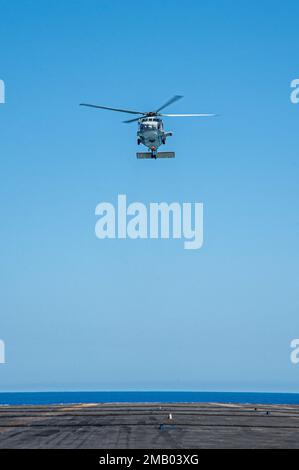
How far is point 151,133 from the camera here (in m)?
74.8

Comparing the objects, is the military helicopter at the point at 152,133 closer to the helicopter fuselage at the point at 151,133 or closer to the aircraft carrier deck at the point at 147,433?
the helicopter fuselage at the point at 151,133

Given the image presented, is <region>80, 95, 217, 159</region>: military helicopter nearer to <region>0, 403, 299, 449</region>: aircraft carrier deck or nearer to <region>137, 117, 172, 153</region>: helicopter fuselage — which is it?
<region>137, 117, 172, 153</region>: helicopter fuselage

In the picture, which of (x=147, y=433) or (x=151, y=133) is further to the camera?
(x=151, y=133)

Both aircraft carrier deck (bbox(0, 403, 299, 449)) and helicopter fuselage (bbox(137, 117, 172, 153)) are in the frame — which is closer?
aircraft carrier deck (bbox(0, 403, 299, 449))

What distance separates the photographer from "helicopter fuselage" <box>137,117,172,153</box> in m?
74.9

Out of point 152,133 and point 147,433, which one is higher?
point 152,133

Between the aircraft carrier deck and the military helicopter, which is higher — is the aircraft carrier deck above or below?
below

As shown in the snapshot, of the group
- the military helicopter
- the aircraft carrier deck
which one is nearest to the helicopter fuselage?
the military helicopter

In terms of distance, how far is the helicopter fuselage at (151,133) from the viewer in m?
74.9

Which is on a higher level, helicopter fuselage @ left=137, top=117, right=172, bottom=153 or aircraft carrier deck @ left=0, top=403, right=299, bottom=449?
helicopter fuselage @ left=137, top=117, right=172, bottom=153

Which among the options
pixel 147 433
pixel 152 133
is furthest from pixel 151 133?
pixel 147 433

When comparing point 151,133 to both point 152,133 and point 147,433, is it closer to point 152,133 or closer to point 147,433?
point 152,133
